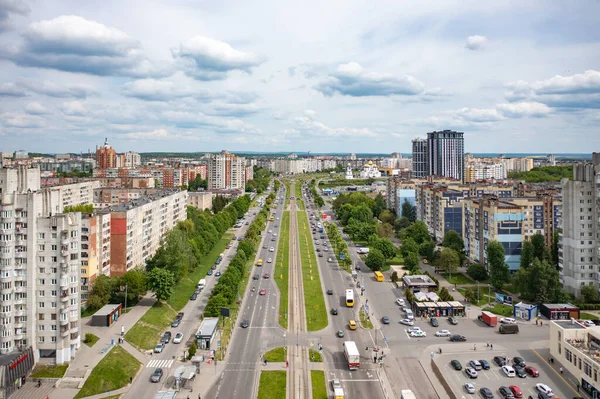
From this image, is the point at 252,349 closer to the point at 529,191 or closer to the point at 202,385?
the point at 202,385

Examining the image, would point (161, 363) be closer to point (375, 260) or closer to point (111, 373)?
point (111, 373)

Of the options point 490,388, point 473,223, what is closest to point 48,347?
point 490,388

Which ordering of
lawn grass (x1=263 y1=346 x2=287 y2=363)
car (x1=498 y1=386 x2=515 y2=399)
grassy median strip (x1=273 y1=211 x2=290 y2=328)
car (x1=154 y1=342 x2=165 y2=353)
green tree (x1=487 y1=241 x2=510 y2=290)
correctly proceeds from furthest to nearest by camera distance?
green tree (x1=487 y1=241 x2=510 y2=290) < grassy median strip (x1=273 y1=211 x2=290 y2=328) < car (x1=154 y1=342 x2=165 y2=353) < lawn grass (x1=263 y1=346 x2=287 y2=363) < car (x1=498 y1=386 x2=515 y2=399)

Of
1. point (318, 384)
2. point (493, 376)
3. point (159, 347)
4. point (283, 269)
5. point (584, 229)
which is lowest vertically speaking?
point (493, 376)

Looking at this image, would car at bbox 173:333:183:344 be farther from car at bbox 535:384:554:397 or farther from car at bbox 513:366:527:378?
car at bbox 535:384:554:397

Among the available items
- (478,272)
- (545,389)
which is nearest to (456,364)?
(545,389)

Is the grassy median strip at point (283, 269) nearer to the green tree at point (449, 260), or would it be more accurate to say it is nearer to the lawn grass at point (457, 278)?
the green tree at point (449, 260)

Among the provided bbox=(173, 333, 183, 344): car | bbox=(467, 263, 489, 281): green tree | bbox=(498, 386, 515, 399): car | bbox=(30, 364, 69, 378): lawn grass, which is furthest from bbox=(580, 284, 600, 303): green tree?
bbox=(30, 364, 69, 378): lawn grass
